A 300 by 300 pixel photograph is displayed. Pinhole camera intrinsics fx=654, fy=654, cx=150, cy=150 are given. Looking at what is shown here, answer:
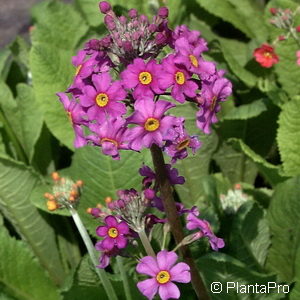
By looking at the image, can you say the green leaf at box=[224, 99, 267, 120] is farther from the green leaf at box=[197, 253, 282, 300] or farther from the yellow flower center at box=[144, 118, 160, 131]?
the yellow flower center at box=[144, 118, 160, 131]

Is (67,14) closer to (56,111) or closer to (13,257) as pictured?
(56,111)

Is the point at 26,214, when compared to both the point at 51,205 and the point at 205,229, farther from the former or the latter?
the point at 205,229

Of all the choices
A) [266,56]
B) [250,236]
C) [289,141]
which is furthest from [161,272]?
[266,56]

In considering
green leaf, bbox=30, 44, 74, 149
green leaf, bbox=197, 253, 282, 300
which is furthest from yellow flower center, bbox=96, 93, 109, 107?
green leaf, bbox=30, 44, 74, 149

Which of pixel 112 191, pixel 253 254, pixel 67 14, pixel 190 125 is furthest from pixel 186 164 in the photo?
pixel 67 14

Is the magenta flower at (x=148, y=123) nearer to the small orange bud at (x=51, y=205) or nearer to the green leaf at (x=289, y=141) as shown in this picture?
the small orange bud at (x=51, y=205)

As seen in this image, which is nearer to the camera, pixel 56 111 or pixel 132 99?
pixel 132 99

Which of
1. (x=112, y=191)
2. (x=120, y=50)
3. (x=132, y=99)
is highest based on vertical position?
(x=120, y=50)
